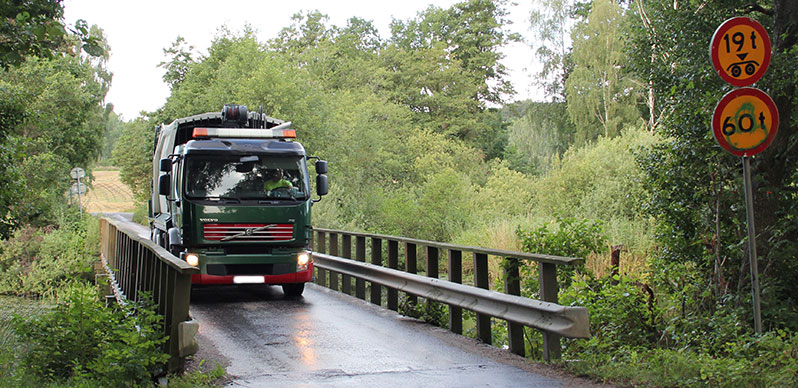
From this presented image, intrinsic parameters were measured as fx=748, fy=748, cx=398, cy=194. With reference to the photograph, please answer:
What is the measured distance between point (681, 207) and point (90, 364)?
6907 millimetres

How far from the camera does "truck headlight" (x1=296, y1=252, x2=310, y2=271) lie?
12.4 meters

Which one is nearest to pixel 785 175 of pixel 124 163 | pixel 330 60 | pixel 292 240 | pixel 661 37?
pixel 661 37

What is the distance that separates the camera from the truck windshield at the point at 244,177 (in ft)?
39.3

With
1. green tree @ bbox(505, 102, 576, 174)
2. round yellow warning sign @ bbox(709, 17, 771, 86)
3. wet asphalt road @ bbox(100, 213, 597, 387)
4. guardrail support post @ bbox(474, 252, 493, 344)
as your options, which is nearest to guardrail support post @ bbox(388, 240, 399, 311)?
wet asphalt road @ bbox(100, 213, 597, 387)

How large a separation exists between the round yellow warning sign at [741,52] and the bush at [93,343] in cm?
555

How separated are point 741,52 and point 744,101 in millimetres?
458

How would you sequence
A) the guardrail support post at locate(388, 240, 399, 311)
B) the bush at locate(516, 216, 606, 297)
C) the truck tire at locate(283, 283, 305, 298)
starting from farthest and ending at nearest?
the truck tire at locate(283, 283, 305, 298) < the guardrail support post at locate(388, 240, 399, 311) < the bush at locate(516, 216, 606, 297)

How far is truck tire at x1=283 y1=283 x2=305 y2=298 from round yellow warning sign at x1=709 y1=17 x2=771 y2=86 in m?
8.31

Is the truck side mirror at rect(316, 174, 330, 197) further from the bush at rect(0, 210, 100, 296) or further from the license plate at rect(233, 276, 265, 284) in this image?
the bush at rect(0, 210, 100, 296)

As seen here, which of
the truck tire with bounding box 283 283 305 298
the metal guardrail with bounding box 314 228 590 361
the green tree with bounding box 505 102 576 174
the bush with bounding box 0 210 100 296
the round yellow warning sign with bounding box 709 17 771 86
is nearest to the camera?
the round yellow warning sign with bounding box 709 17 771 86

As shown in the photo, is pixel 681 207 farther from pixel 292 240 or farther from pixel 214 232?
pixel 214 232

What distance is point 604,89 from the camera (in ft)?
153

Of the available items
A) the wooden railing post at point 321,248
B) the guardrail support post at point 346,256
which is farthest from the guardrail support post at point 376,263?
the wooden railing post at point 321,248

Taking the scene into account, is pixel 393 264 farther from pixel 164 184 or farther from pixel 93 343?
pixel 93 343
